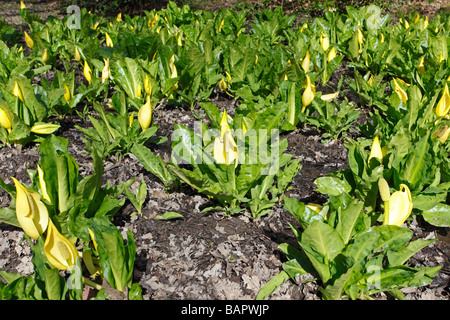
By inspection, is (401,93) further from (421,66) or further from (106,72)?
(106,72)

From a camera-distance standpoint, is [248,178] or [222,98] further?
[222,98]

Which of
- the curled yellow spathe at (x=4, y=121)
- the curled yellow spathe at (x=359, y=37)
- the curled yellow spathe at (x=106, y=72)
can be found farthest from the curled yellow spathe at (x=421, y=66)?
the curled yellow spathe at (x=4, y=121)

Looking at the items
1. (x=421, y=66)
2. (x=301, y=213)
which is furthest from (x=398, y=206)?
(x=421, y=66)

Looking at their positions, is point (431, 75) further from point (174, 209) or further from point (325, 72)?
point (174, 209)

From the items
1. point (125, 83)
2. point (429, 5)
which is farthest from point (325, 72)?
point (429, 5)

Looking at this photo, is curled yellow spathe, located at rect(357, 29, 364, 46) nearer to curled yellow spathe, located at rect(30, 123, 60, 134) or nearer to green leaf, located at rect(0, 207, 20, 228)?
curled yellow spathe, located at rect(30, 123, 60, 134)

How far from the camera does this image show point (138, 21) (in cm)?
579

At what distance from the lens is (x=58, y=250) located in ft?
5.83

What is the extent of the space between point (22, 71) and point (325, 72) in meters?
2.90

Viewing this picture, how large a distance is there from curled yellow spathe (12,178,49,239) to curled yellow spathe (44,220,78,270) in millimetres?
141

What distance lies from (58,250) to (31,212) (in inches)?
8.8

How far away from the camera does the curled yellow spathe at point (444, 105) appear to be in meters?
3.04

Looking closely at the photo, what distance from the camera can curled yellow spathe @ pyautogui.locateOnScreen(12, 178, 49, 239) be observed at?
1782 millimetres

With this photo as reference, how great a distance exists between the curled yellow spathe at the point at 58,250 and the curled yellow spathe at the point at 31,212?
141 millimetres
